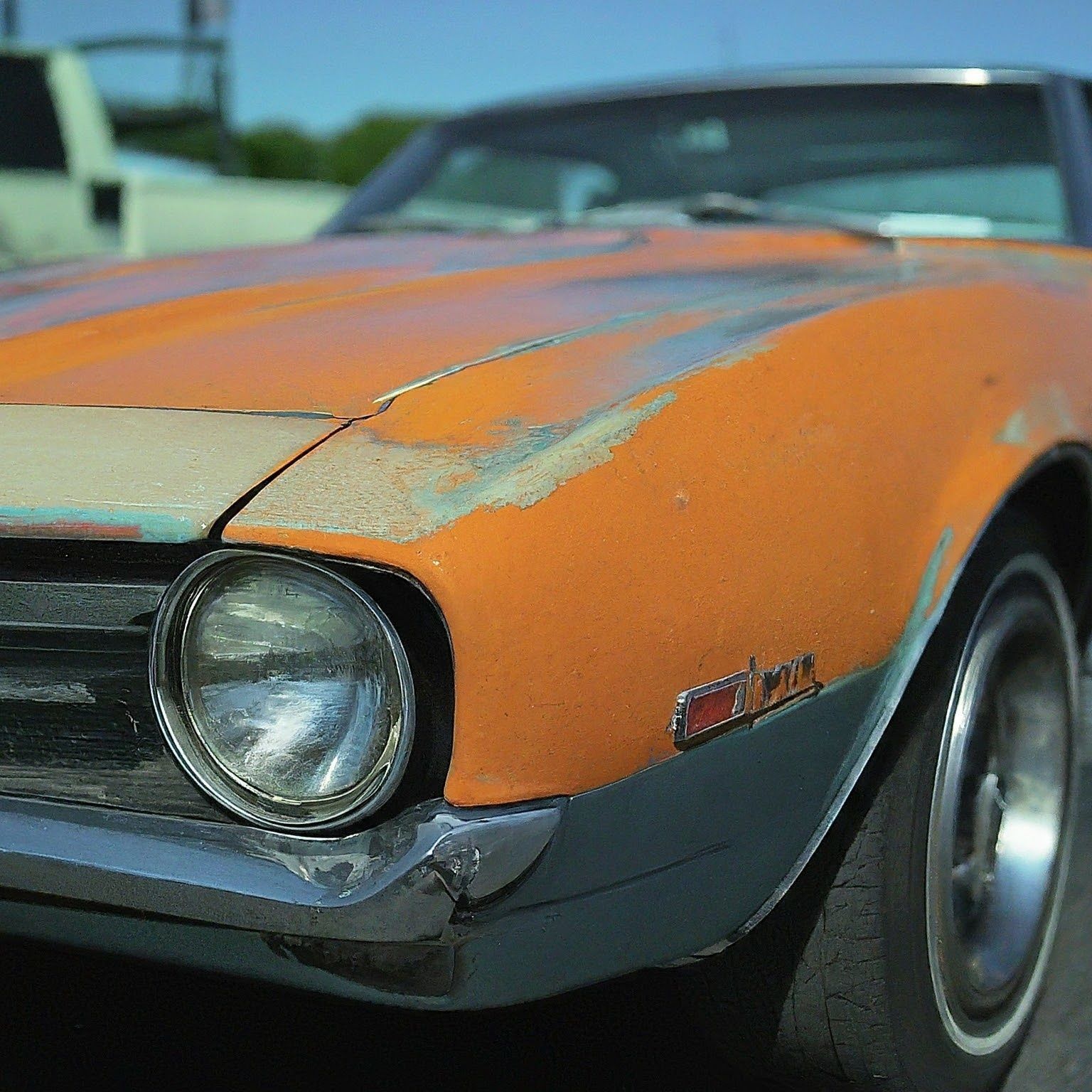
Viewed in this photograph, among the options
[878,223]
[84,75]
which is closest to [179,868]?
[878,223]

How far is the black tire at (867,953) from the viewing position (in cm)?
143

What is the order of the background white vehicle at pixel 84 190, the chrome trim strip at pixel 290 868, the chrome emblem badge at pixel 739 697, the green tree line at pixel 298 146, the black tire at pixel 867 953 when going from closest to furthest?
the chrome trim strip at pixel 290 868, the chrome emblem badge at pixel 739 697, the black tire at pixel 867 953, the background white vehicle at pixel 84 190, the green tree line at pixel 298 146

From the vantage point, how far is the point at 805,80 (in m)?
2.71

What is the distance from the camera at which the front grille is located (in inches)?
45.1

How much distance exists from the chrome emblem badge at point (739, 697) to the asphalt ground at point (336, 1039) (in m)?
0.69

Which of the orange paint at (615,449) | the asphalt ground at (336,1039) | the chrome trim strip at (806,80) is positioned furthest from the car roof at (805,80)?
the asphalt ground at (336,1039)

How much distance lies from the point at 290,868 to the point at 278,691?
0.49ft

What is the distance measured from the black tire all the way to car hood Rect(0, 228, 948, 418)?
46cm

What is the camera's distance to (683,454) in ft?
3.96

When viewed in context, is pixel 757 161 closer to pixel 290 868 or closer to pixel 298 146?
pixel 290 868

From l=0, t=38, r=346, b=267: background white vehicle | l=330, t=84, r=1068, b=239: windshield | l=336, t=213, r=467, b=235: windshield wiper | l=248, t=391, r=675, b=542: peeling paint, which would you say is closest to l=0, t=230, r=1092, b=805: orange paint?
l=248, t=391, r=675, b=542: peeling paint

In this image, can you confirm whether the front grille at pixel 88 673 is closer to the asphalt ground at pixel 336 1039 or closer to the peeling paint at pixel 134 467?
the peeling paint at pixel 134 467

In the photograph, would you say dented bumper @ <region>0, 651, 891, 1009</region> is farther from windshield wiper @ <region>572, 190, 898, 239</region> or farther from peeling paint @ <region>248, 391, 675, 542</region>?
windshield wiper @ <region>572, 190, 898, 239</region>

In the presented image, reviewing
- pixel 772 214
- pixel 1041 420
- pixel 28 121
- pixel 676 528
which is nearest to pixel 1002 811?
pixel 1041 420
